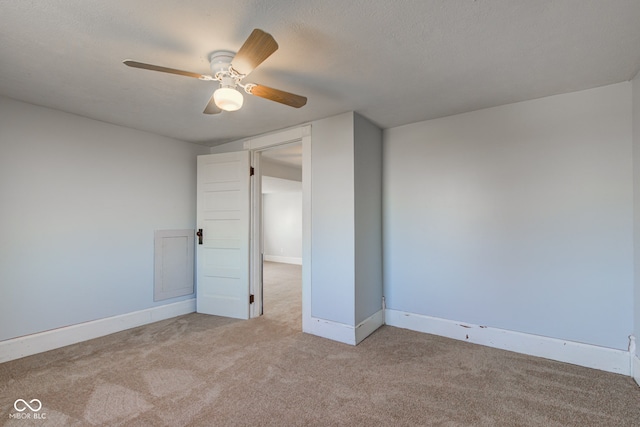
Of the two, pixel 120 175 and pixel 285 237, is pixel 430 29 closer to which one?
pixel 120 175

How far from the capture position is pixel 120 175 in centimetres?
325

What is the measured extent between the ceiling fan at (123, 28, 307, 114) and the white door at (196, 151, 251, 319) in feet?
5.38

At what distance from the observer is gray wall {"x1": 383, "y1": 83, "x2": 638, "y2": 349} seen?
2.29 meters

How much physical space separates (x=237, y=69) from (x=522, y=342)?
3086 mm

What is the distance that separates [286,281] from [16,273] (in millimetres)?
3932

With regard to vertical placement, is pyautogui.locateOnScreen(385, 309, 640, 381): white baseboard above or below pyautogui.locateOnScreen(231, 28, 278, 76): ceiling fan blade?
below

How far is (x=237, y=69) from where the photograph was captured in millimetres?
1687

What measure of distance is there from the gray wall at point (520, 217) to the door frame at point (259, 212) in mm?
909

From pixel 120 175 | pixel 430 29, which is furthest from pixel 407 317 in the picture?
pixel 120 175

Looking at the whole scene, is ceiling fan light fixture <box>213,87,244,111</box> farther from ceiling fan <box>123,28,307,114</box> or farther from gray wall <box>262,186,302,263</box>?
gray wall <box>262,186,302,263</box>

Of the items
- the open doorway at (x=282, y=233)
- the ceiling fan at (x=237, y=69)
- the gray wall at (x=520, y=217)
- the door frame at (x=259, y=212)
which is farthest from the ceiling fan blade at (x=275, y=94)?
the gray wall at (x=520, y=217)

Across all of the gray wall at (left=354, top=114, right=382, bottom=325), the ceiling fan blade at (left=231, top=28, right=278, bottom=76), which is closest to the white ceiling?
the ceiling fan blade at (left=231, top=28, right=278, bottom=76)

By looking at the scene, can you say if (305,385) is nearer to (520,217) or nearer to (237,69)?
(237,69)

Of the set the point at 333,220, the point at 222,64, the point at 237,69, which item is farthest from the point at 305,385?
the point at 222,64
